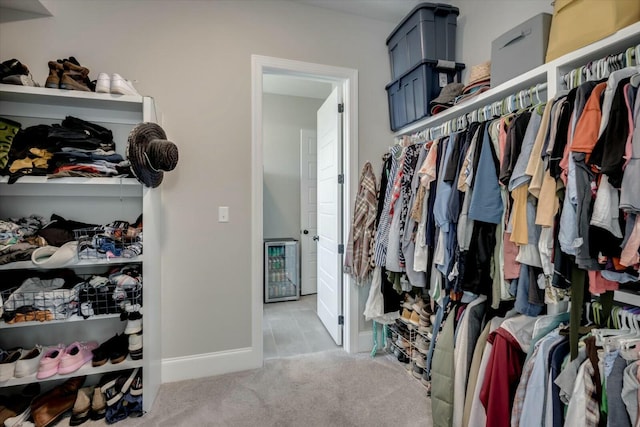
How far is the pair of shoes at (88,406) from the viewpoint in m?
1.71

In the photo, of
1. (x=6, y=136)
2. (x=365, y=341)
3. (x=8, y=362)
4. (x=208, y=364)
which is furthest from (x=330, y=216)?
(x=8, y=362)

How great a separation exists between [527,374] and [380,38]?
8.26ft

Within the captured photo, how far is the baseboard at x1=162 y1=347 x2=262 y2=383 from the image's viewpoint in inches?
84.2

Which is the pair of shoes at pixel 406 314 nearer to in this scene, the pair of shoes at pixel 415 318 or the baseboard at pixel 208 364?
the pair of shoes at pixel 415 318

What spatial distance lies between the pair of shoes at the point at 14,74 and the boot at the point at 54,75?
93mm

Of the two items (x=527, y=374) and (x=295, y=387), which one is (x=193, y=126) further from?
(x=527, y=374)

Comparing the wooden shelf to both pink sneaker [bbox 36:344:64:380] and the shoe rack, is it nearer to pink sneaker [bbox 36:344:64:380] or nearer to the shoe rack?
the shoe rack

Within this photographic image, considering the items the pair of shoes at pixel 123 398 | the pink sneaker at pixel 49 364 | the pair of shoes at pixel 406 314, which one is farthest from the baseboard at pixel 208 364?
the pair of shoes at pixel 406 314

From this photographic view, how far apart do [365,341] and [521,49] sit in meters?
2.24

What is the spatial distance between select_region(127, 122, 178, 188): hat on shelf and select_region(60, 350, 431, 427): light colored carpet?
54.4 inches

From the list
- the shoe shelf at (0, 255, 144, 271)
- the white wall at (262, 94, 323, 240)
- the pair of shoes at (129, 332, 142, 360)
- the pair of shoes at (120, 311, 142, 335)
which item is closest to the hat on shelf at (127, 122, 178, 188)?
the shoe shelf at (0, 255, 144, 271)

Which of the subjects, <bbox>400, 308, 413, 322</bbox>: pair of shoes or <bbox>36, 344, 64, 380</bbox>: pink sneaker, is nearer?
<bbox>36, 344, 64, 380</bbox>: pink sneaker

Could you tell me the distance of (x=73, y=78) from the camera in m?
1.71

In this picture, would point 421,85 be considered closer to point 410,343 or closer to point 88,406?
point 410,343
